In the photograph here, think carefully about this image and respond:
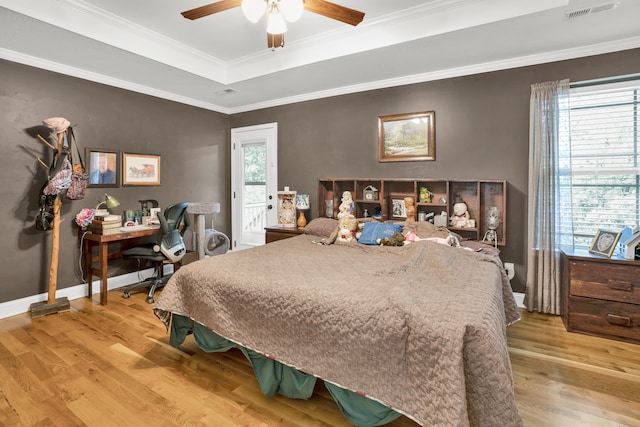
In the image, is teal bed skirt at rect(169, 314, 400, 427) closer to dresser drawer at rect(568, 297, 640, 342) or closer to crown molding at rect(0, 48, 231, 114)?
dresser drawer at rect(568, 297, 640, 342)

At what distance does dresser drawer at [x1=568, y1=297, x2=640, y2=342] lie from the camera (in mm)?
2613

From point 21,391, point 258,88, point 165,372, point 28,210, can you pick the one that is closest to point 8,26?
point 28,210

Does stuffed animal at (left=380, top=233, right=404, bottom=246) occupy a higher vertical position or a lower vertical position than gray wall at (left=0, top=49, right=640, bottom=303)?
lower

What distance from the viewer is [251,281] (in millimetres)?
2033

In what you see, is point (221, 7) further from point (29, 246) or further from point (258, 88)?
point (29, 246)

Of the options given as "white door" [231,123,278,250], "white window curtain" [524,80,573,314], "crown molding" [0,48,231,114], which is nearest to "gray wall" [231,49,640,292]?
"white window curtain" [524,80,573,314]

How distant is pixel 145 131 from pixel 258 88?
1557 mm

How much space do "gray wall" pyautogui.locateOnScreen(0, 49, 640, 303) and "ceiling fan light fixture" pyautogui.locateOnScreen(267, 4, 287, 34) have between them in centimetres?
219

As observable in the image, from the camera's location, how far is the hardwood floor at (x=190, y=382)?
1805 millimetres

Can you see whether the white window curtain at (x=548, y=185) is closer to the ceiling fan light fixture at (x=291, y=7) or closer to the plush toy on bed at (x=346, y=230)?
the plush toy on bed at (x=346, y=230)

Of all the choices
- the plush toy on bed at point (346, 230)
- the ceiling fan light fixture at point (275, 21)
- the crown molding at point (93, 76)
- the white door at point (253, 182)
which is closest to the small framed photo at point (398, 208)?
the plush toy on bed at point (346, 230)

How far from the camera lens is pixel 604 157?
307 centimetres

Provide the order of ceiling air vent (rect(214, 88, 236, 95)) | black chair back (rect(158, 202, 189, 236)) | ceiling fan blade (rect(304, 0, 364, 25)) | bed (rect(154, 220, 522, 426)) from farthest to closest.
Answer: ceiling air vent (rect(214, 88, 236, 95))
black chair back (rect(158, 202, 189, 236))
ceiling fan blade (rect(304, 0, 364, 25))
bed (rect(154, 220, 522, 426))

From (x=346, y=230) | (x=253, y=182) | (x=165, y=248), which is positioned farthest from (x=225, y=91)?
(x=346, y=230)
